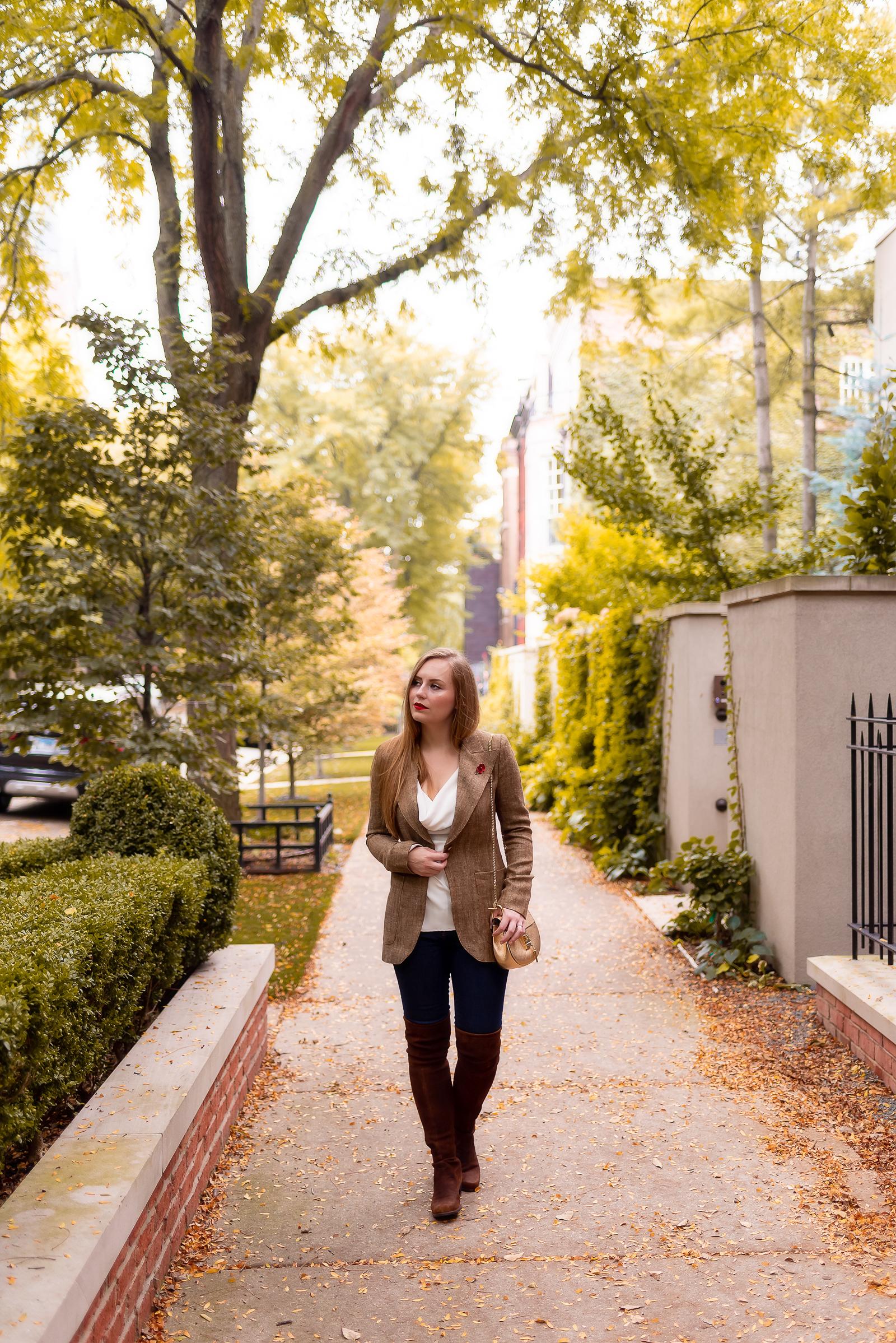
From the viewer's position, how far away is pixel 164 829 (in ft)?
18.1

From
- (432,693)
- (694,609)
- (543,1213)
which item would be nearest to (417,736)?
(432,693)

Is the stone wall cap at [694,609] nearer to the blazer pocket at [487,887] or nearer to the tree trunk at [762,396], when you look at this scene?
the blazer pocket at [487,887]

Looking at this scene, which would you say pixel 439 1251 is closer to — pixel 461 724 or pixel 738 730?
pixel 461 724

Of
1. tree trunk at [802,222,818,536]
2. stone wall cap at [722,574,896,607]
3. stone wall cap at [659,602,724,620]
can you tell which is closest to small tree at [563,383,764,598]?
stone wall cap at [659,602,724,620]

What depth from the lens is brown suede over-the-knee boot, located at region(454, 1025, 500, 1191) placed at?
3904 millimetres

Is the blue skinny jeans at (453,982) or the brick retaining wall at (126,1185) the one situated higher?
the blue skinny jeans at (453,982)

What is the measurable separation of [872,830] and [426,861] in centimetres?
298

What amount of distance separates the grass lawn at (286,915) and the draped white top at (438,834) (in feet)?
7.94

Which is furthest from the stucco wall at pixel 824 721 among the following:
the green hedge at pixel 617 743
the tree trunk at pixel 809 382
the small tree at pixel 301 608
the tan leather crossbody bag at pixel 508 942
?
the tree trunk at pixel 809 382

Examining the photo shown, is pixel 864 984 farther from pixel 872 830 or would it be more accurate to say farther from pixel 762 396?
pixel 762 396

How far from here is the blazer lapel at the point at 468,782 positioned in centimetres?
386

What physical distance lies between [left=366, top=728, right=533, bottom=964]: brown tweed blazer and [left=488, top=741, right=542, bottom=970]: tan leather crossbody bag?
0.06ft

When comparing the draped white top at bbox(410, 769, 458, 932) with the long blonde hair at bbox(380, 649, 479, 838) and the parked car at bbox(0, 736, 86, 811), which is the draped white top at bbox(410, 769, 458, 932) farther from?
the parked car at bbox(0, 736, 86, 811)

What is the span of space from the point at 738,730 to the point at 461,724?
4166 millimetres
